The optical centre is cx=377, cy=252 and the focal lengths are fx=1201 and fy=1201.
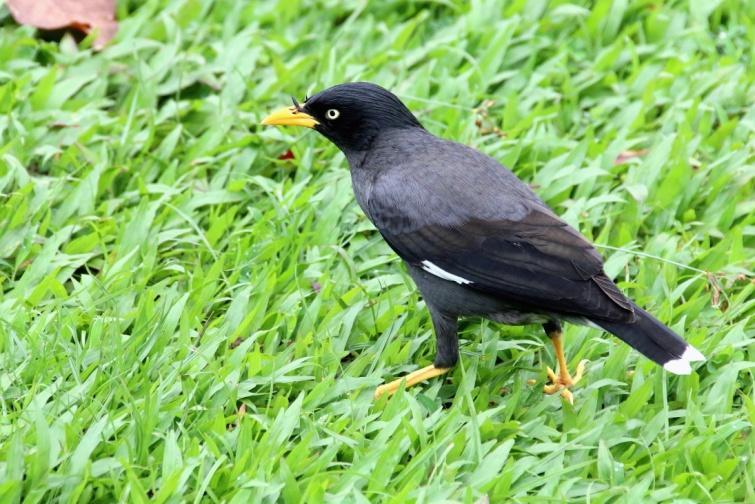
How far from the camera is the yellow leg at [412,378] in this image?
482 centimetres

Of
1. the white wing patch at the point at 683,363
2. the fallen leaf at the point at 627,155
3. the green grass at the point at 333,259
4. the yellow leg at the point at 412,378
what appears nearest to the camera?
the green grass at the point at 333,259

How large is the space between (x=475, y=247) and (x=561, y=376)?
2.15 ft

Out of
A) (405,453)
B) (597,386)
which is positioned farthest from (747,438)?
(405,453)

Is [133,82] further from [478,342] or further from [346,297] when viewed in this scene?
[478,342]

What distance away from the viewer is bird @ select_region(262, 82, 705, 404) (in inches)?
183

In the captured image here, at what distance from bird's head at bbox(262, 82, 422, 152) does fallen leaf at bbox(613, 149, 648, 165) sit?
1.35 m

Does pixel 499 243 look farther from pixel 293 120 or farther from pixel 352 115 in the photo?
pixel 293 120

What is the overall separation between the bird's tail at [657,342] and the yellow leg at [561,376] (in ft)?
1.19

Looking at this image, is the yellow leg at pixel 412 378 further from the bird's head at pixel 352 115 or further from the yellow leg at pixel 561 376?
the bird's head at pixel 352 115

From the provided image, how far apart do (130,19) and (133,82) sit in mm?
532

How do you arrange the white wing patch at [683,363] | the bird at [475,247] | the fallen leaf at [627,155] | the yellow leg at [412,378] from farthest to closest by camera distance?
the fallen leaf at [627,155]
the yellow leg at [412,378]
the bird at [475,247]
the white wing patch at [683,363]

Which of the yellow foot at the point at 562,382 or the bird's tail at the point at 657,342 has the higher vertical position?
the bird's tail at the point at 657,342

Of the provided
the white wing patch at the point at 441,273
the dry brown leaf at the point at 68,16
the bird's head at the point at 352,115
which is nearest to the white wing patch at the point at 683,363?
the white wing patch at the point at 441,273

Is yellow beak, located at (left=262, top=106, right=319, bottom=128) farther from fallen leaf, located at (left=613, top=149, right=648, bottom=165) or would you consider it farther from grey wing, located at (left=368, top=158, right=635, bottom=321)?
fallen leaf, located at (left=613, top=149, right=648, bottom=165)
